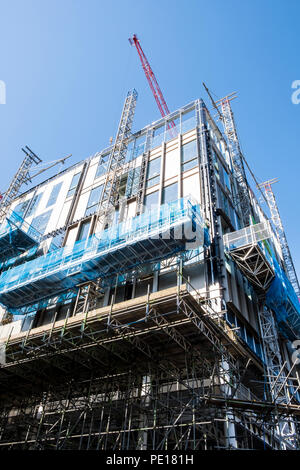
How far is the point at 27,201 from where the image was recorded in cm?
4716

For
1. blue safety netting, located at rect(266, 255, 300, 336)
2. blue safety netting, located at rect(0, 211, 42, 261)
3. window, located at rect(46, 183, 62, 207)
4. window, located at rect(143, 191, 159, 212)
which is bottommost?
blue safety netting, located at rect(266, 255, 300, 336)

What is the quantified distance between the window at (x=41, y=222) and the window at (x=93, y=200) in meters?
6.03

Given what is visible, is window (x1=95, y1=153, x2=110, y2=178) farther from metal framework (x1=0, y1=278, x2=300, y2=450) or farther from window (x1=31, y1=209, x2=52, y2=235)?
metal framework (x1=0, y1=278, x2=300, y2=450)

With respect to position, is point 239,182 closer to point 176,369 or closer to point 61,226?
point 61,226

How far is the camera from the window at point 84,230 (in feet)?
108

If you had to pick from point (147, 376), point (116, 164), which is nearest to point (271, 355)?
point (147, 376)

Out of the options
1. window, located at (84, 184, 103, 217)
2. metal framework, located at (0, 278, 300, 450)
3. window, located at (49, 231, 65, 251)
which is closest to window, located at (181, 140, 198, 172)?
window, located at (84, 184, 103, 217)

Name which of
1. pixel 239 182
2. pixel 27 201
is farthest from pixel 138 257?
pixel 27 201

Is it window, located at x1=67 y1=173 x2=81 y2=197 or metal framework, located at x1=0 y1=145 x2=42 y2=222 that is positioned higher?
metal framework, located at x1=0 y1=145 x2=42 y2=222

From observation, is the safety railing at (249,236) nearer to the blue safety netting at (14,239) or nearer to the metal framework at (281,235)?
the blue safety netting at (14,239)

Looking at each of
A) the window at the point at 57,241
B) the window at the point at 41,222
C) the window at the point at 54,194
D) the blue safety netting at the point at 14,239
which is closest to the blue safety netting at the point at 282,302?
the window at the point at 57,241

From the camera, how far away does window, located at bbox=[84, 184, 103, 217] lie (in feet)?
115

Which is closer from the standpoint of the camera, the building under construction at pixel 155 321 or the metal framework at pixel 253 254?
the building under construction at pixel 155 321

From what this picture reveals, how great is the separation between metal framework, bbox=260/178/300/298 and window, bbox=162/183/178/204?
1171 inches
